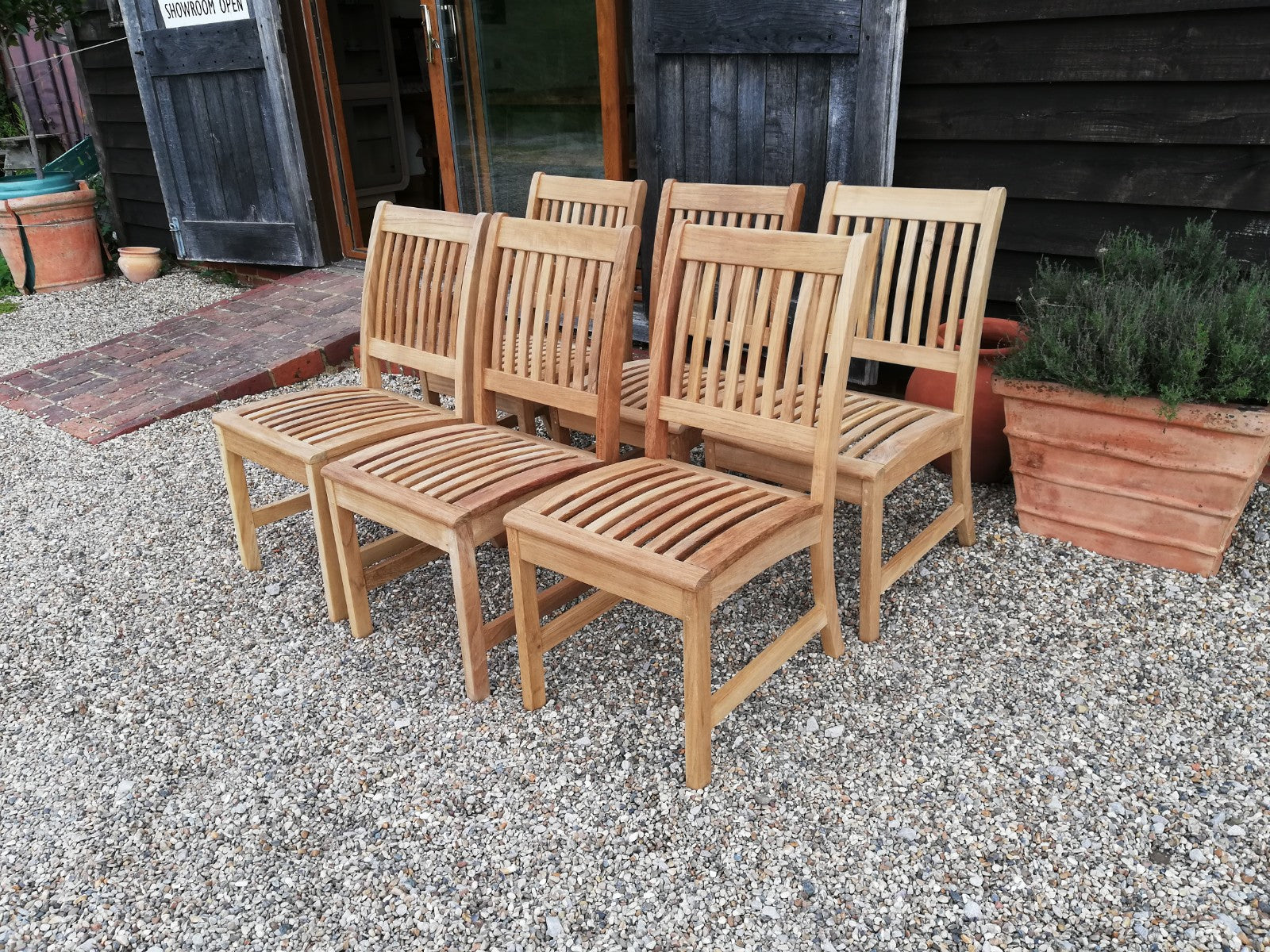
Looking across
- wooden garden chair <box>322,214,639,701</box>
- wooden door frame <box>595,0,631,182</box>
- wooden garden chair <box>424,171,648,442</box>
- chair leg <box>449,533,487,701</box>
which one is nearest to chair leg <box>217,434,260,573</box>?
wooden garden chair <box>322,214,639,701</box>

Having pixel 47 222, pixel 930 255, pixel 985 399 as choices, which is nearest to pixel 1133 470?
pixel 985 399

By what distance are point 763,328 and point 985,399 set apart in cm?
107

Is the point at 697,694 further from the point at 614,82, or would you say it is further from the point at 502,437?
the point at 614,82

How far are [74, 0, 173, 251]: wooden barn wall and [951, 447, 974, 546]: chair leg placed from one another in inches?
204

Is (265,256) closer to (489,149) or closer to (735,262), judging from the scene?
(489,149)

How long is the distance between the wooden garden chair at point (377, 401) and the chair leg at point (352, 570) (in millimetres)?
82

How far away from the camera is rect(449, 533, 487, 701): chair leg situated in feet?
6.01

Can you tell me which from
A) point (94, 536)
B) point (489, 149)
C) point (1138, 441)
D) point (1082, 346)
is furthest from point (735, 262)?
point (489, 149)

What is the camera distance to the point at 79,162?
253 inches

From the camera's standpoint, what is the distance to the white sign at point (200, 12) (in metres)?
4.46

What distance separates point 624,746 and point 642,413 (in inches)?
33.6

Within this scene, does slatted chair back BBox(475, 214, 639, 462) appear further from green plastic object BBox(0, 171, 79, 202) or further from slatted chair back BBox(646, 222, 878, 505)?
green plastic object BBox(0, 171, 79, 202)

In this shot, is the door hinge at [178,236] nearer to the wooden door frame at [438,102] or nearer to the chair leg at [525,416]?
the wooden door frame at [438,102]

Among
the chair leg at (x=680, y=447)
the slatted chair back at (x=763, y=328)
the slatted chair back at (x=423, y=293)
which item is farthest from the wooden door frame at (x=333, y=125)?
the slatted chair back at (x=763, y=328)
